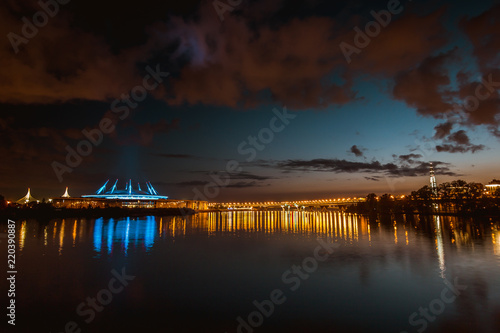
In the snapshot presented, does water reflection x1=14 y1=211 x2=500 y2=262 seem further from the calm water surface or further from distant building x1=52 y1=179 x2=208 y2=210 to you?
distant building x1=52 y1=179 x2=208 y2=210

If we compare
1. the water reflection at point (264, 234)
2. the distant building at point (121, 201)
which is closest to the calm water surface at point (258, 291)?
the water reflection at point (264, 234)

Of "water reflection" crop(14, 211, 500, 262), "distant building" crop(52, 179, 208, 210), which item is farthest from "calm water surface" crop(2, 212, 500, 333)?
"distant building" crop(52, 179, 208, 210)

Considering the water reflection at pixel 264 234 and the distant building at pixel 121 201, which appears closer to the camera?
the water reflection at pixel 264 234

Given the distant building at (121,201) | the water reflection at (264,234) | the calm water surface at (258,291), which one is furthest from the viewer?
the distant building at (121,201)

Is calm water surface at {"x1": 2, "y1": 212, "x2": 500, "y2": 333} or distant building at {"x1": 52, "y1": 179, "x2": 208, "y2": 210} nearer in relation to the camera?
calm water surface at {"x1": 2, "y1": 212, "x2": 500, "y2": 333}

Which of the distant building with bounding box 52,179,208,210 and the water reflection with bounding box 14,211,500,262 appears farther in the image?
the distant building with bounding box 52,179,208,210

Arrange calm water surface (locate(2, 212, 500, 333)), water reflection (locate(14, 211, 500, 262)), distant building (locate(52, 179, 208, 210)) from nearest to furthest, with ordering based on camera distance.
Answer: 1. calm water surface (locate(2, 212, 500, 333))
2. water reflection (locate(14, 211, 500, 262))
3. distant building (locate(52, 179, 208, 210))

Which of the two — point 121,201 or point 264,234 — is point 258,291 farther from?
point 121,201

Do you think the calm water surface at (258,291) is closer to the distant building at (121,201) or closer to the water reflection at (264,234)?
the water reflection at (264,234)

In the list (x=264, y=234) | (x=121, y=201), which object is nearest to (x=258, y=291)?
(x=264, y=234)

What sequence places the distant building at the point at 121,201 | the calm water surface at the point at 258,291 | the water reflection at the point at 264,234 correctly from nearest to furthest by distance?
1. the calm water surface at the point at 258,291
2. the water reflection at the point at 264,234
3. the distant building at the point at 121,201

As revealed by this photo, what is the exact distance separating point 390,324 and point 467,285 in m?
6.07

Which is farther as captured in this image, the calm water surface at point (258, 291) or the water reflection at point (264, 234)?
the water reflection at point (264, 234)

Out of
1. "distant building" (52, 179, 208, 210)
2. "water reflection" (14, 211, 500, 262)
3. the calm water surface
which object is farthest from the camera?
"distant building" (52, 179, 208, 210)
